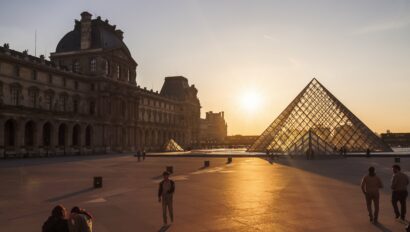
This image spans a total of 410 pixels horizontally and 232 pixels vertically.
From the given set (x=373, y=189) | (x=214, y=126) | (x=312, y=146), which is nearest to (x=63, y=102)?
(x=312, y=146)

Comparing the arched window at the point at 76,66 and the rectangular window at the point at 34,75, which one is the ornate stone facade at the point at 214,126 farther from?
the rectangular window at the point at 34,75

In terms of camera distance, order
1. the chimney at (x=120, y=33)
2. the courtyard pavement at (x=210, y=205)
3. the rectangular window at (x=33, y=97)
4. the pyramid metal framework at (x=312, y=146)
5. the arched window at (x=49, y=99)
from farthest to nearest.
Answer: the chimney at (x=120, y=33) < the arched window at (x=49, y=99) < the rectangular window at (x=33, y=97) < the pyramid metal framework at (x=312, y=146) < the courtyard pavement at (x=210, y=205)

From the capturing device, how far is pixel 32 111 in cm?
4844

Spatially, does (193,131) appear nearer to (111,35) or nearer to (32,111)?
(111,35)

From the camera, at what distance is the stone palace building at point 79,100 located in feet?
156

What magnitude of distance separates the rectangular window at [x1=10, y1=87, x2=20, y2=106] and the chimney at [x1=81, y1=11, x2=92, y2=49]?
20.1m

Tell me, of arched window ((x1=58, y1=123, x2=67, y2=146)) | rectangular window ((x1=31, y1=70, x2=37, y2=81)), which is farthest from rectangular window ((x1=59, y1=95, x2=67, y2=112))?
rectangular window ((x1=31, y1=70, x2=37, y2=81))

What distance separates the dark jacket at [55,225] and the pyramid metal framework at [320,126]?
4559 centimetres

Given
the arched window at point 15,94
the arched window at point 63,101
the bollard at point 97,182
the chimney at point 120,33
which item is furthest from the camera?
the chimney at point 120,33

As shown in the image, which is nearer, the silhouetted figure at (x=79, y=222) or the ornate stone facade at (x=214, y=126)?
the silhouetted figure at (x=79, y=222)

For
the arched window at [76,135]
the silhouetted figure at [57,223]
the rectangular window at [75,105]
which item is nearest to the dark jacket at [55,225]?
the silhouetted figure at [57,223]

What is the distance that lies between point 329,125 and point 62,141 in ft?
120

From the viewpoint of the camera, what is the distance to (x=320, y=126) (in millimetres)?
55219

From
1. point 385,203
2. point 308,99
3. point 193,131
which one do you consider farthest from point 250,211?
point 193,131
